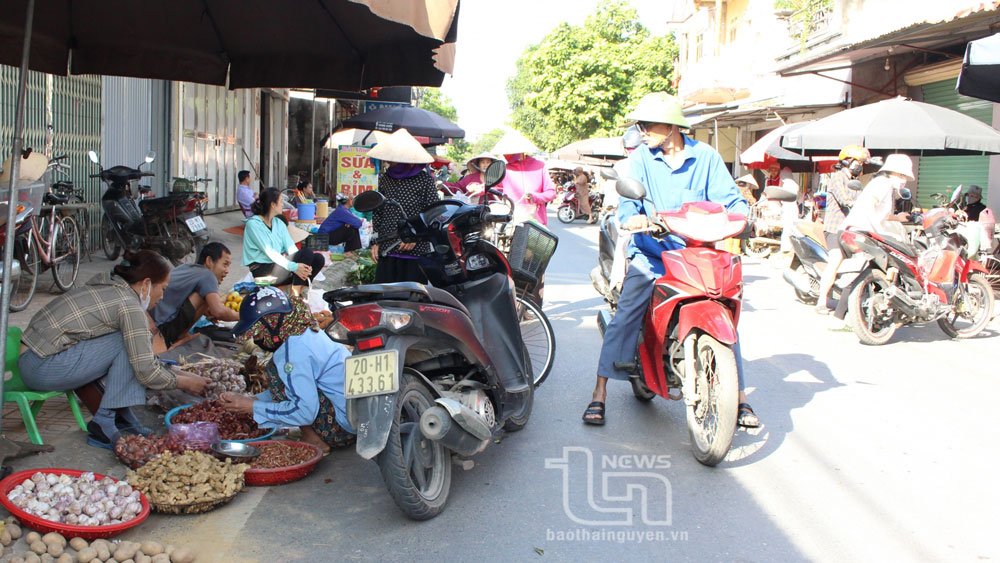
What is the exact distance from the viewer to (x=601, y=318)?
5.76 meters

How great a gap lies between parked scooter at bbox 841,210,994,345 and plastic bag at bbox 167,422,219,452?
586 centimetres

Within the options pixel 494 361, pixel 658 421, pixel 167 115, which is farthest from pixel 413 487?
pixel 167 115

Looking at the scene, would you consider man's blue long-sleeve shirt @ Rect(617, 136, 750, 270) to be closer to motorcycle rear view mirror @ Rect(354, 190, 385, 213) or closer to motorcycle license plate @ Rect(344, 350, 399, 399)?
motorcycle rear view mirror @ Rect(354, 190, 385, 213)

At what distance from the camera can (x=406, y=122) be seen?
15.3 metres

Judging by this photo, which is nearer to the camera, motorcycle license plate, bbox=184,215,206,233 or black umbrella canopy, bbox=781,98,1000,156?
black umbrella canopy, bbox=781,98,1000,156

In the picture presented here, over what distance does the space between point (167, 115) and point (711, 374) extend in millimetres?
12310

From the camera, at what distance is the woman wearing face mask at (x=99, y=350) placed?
4164mm

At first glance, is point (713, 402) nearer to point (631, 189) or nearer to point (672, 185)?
point (631, 189)

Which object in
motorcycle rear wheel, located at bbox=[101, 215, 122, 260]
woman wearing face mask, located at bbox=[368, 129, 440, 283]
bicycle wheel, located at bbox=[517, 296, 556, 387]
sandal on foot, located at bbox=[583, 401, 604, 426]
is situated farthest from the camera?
motorcycle rear wheel, located at bbox=[101, 215, 122, 260]

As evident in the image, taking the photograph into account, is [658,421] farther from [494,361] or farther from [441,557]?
[441,557]

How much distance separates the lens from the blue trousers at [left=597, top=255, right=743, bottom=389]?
4922mm

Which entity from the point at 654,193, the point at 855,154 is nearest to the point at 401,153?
the point at 654,193

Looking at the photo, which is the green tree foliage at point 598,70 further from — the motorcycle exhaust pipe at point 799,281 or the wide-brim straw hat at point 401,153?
the wide-brim straw hat at point 401,153

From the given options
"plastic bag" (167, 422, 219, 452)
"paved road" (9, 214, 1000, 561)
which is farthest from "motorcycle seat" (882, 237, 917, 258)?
"plastic bag" (167, 422, 219, 452)
